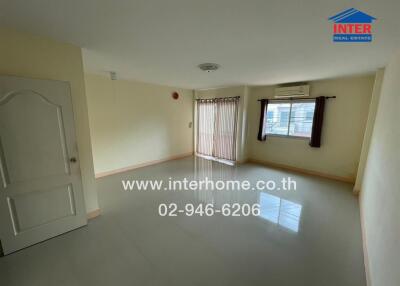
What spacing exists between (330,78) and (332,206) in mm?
2526

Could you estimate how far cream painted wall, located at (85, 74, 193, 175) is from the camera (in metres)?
3.59

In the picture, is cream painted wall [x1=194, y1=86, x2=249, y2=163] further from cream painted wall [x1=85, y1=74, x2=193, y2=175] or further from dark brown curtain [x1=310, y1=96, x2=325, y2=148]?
dark brown curtain [x1=310, y1=96, x2=325, y2=148]

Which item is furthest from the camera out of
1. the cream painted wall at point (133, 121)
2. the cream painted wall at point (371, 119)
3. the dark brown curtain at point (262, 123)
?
the dark brown curtain at point (262, 123)

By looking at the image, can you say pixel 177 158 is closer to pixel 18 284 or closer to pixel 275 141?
pixel 275 141

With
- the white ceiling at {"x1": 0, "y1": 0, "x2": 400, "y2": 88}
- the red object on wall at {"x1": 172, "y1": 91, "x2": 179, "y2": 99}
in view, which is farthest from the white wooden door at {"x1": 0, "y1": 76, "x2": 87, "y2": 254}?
the red object on wall at {"x1": 172, "y1": 91, "x2": 179, "y2": 99}

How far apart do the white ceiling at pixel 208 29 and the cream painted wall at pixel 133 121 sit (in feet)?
4.12

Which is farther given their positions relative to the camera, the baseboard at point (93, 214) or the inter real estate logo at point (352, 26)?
the baseboard at point (93, 214)

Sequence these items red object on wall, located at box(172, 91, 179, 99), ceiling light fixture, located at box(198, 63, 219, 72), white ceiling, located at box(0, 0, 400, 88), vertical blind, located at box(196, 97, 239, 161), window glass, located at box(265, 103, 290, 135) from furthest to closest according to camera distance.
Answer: red object on wall, located at box(172, 91, 179, 99)
vertical blind, located at box(196, 97, 239, 161)
window glass, located at box(265, 103, 290, 135)
ceiling light fixture, located at box(198, 63, 219, 72)
white ceiling, located at box(0, 0, 400, 88)

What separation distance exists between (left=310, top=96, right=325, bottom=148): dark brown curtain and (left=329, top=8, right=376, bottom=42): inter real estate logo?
7.26ft

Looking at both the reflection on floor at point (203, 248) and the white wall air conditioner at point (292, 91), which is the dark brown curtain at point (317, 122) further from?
the reflection on floor at point (203, 248)

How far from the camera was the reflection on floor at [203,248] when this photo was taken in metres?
1.47

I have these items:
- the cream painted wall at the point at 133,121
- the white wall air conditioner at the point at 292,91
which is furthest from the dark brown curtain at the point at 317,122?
the cream painted wall at the point at 133,121

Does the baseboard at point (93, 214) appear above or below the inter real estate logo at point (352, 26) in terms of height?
below

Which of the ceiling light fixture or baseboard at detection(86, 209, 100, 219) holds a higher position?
the ceiling light fixture
